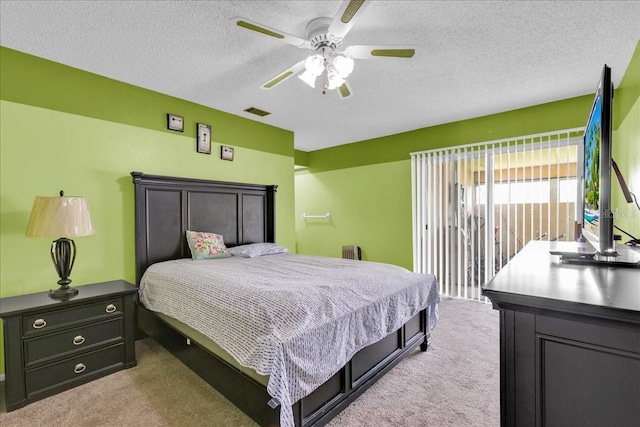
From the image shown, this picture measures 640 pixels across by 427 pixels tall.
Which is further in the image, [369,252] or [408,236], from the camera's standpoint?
[369,252]

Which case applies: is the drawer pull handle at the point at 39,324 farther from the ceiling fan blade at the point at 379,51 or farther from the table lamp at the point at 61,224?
the ceiling fan blade at the point at 379,51

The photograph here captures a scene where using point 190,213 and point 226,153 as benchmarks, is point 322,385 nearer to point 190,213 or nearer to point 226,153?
point 190,213

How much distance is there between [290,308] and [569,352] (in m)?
1.15

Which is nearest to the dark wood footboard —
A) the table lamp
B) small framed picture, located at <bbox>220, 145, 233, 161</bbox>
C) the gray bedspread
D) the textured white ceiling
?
the gray bedspread

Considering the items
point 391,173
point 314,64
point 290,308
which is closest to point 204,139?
point 314,64

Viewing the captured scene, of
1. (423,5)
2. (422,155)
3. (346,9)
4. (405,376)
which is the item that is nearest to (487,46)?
(423,5)

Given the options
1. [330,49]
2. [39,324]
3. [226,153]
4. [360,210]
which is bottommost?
[39,324]

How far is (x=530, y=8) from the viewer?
1863mm

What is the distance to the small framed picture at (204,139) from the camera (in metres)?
3.52

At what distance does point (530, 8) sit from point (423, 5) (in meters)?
0.68

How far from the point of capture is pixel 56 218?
6.92 feet

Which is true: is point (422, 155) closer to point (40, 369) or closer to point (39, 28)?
point (39, 28)

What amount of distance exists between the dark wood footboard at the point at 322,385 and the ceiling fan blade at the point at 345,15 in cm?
197

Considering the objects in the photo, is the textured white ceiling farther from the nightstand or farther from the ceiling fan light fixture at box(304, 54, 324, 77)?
the nightstand
